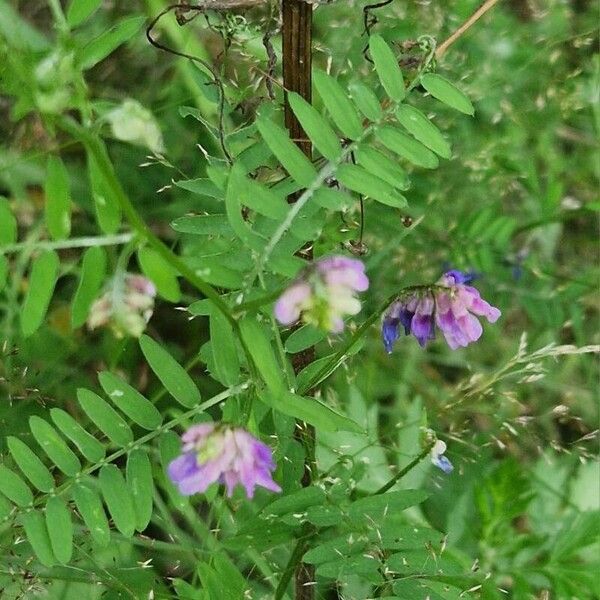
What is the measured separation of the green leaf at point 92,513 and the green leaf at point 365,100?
0.69 metres

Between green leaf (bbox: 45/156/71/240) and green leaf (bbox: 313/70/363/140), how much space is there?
1.28 feet

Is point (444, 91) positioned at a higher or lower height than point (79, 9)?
lower

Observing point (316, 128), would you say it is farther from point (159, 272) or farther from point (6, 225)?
point (6, 225)

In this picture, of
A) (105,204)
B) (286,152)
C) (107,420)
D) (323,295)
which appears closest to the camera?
(323,295)

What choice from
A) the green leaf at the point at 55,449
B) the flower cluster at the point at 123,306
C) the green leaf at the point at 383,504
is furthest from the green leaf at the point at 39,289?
the green leaf at the point at 383,504

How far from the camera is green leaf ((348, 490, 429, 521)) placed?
1434mm

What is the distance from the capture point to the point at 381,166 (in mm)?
1347

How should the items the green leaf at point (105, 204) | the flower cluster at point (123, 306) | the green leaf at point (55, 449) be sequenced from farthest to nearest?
the green leaf at point (55, 449) → the green leaf at point (105, 204) → the flower cluster at point (123, 306)

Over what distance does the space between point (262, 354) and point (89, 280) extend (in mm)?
246

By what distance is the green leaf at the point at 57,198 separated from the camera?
3.84 feet

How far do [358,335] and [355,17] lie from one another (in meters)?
1.08

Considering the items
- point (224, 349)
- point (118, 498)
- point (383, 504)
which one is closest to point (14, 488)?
point (118, 498)

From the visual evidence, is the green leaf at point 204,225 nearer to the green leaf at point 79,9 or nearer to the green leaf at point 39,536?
the green leaf at point 79,9

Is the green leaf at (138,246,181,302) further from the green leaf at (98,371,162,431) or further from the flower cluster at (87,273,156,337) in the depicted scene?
the green leaf at (98,371,162,431)
